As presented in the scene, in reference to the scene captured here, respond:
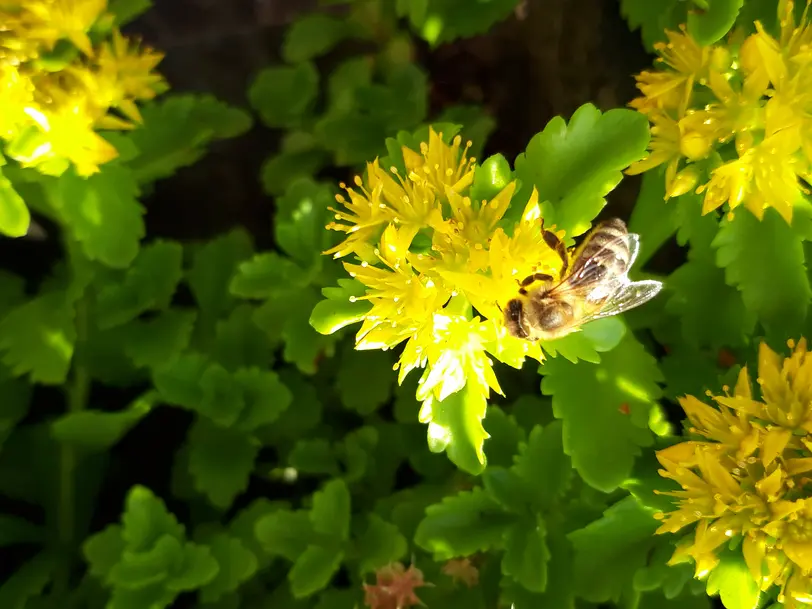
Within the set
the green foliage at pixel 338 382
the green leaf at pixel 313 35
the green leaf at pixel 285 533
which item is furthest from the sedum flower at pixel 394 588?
the green leaf at pixel 313 35

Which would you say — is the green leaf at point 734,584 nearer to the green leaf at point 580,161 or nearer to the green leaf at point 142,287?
the green leaf at point 580,161

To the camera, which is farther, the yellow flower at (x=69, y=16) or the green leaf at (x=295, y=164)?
the green leaf at (x=295, y=164)

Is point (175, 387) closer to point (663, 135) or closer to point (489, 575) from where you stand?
point (489, 575)

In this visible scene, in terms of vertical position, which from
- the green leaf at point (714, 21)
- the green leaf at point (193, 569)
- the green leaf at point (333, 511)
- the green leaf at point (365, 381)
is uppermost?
the green leaf at point (714, 21)

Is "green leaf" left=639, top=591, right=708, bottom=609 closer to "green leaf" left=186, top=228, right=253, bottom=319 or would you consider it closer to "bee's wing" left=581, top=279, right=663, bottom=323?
"bee's wing" left=581, top=279, right=663, bottom=323

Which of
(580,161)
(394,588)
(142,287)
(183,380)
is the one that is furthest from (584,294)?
(142,287)

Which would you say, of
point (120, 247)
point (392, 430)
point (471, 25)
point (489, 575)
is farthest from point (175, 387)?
point (471, 25)

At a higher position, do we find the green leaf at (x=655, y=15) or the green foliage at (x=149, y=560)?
the green leaf at (x=655, y=15)
